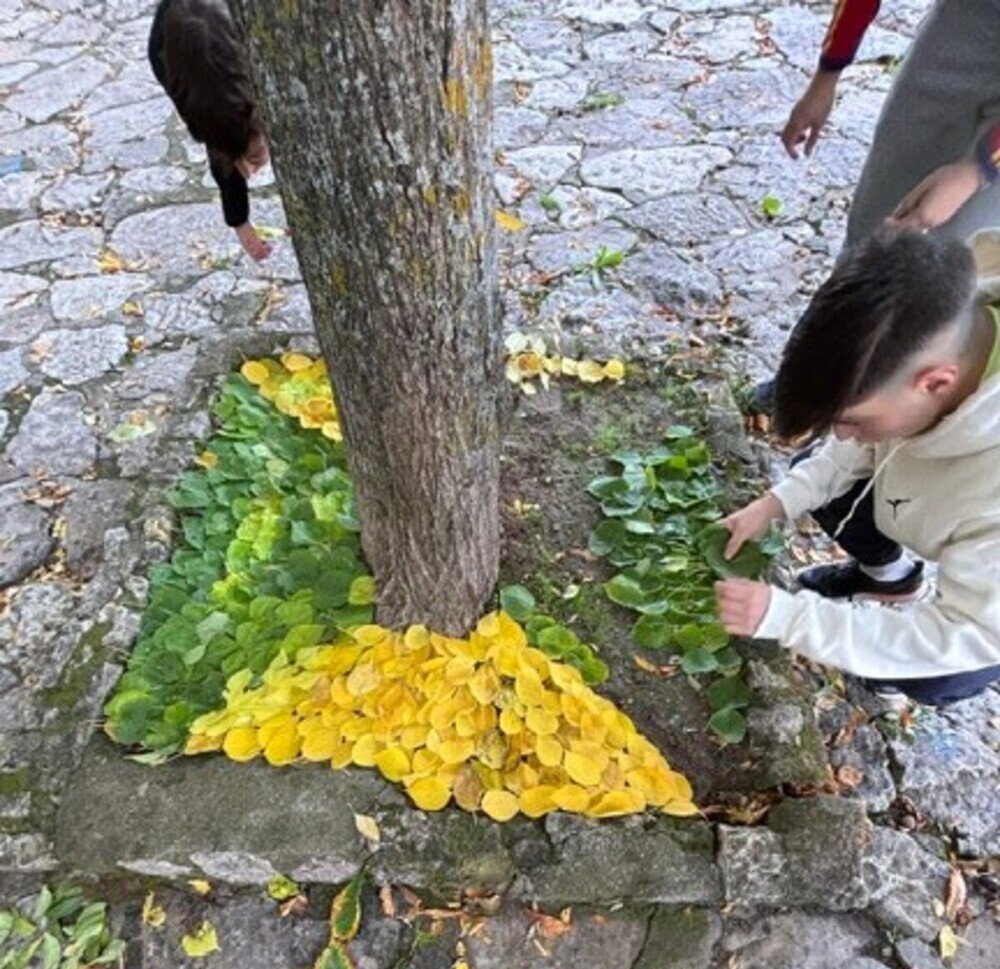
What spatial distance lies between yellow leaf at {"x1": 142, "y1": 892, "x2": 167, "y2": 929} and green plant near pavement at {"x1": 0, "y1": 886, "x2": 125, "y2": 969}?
0.06 metres

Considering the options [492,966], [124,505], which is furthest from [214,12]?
[492,966]

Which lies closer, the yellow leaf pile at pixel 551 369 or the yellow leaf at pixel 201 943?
the yellow leaf at pixel 201 943

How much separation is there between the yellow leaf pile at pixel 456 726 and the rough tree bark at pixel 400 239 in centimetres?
15

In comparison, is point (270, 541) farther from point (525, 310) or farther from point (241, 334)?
A: point (525, 310)

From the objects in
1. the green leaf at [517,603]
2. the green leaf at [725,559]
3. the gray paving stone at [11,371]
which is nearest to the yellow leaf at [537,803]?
the green leaf at [517,603]

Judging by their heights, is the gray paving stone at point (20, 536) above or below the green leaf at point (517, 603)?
below

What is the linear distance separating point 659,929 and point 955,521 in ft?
2.82

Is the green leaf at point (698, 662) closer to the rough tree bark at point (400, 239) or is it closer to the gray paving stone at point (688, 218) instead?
the rough tree bark at point (400, 239)

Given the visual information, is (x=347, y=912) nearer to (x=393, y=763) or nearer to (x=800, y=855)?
(x=393, y=763)

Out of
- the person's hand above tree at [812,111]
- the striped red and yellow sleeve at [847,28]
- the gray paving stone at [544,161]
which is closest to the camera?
the striped red and yellow sleeve at [847,28]

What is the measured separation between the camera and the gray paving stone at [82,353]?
3.16 m

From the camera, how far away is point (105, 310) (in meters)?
3.38

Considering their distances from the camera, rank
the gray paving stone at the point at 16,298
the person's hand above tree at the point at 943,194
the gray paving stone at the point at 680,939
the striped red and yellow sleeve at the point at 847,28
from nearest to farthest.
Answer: the gray paving stone at the point at 680,939 < the person's hand above tree at the point at 943,194 < the striped red and yellow sleeve at the point at 847,28 < the gray paving stone at the point at 16,298

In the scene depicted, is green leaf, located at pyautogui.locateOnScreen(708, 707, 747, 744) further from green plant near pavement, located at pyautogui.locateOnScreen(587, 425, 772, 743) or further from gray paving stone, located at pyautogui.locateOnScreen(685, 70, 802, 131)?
gray paving stone, located at pyautogui.locateOnScreen(685, 70, 802, 131)
